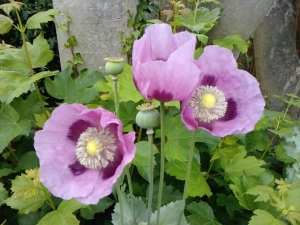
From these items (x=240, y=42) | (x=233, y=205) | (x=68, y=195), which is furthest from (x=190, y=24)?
(x=68, y=195)

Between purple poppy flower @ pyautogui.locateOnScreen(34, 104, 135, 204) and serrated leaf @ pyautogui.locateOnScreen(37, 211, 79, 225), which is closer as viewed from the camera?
purple poppy flower @ pyautogui.locateOnScreen(34, 104, 135, 204)

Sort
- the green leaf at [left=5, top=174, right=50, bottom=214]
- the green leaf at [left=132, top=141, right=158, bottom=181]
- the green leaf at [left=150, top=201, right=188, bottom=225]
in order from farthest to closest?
the green leaf at [left=132, top=141, right=158, bottom=181], the green leaf at [left=5, top=174, right=50, bottom=214], the green leaf at [left=150, top=201, right=188, bottom=225]

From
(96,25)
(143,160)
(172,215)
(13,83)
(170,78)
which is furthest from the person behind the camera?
(96,25)

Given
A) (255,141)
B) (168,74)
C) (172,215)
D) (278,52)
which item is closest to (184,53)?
(168,74)

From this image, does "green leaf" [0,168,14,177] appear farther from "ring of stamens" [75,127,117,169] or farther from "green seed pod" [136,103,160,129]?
"green seed pod" [136,103,160,129]

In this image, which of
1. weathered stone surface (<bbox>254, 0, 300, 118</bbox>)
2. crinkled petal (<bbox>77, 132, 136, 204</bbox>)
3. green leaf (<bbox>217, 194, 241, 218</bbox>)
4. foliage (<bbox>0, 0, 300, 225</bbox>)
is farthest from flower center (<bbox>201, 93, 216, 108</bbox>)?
weathered stone surface (<bbox>254, 0, 300, 118</bbox>)

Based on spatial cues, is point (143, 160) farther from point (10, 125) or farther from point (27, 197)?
point (10, 125)

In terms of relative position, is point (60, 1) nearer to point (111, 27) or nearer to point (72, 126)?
point (111, 27)
